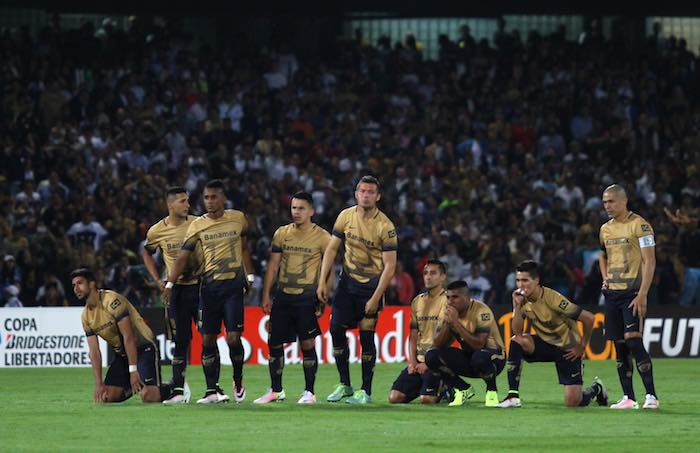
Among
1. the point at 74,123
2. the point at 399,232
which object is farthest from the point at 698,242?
the point at 74,123

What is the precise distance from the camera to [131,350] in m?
15.3

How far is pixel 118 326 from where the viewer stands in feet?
51.3

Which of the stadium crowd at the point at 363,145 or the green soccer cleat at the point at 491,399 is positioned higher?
the stadium crowd at the point at 363,145

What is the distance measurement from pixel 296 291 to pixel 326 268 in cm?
50

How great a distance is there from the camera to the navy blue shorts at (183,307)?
15.9 metres

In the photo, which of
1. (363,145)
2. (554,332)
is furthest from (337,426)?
(363,145)

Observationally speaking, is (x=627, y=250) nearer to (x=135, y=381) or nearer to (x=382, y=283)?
(x=382, y=283)

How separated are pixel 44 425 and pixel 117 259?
39.1 feet

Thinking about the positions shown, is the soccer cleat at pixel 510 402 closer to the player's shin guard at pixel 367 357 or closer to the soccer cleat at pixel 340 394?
the player's shin guard at pixel 367 357

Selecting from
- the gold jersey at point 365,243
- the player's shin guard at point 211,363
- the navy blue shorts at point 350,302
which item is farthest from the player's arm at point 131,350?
the gold jersey at point 365,243

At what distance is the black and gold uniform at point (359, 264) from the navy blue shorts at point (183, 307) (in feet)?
5.05

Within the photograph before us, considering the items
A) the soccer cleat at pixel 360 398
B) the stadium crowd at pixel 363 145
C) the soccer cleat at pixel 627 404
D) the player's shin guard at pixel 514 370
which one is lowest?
the soccer cleat at pixel 627 404

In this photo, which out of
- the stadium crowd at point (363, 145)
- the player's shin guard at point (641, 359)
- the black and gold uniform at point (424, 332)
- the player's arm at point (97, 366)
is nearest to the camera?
the player's shin guard at point (641, 359)

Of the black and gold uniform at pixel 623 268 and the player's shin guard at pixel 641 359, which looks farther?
the black and gold uniform at pixel 623 268
